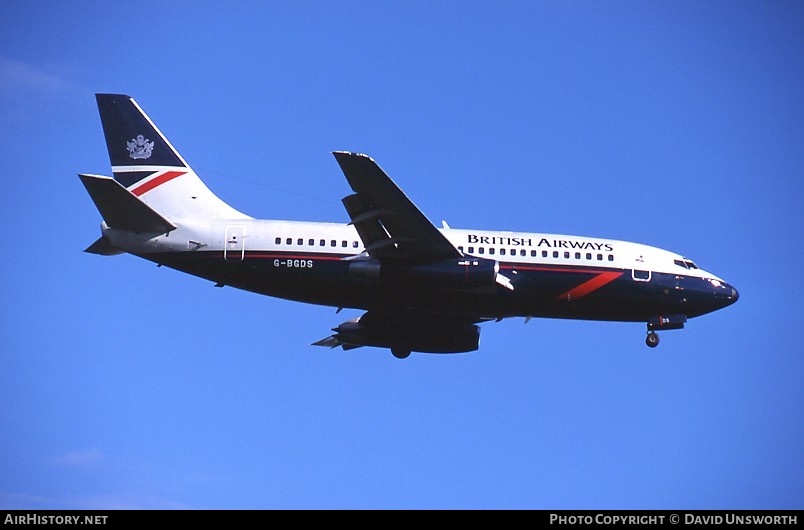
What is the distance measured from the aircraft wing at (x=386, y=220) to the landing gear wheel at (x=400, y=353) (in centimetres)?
685

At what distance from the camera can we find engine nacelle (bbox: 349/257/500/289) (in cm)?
4869

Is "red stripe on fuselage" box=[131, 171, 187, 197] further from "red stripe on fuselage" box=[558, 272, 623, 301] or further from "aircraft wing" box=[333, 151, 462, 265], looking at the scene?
"red stripe on fuselage" box=[558, 272, 623, 301]

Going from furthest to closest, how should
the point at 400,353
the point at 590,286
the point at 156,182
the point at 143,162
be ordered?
the point at 400,353 < the point at 143,162 < the point at 156,182 < the point at 590,286

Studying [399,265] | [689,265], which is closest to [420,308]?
[399,265]

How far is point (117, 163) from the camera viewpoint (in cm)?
5347

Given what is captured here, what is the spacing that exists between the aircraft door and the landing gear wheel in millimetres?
8724

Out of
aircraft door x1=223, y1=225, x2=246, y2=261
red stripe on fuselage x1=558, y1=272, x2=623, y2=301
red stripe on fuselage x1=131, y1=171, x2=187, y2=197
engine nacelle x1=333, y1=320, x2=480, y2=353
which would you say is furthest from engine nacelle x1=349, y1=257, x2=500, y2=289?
red stripe on fuselage x1=131, y1=171, x2=187, y2=197

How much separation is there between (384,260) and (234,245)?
6.34m

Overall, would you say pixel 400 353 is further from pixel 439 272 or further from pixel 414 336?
pixel 439 272

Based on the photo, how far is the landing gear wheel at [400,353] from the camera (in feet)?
179

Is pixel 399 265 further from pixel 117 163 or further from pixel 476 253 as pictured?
pixel 117 163

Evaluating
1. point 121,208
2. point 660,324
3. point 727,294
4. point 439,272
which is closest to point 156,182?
point 121,208

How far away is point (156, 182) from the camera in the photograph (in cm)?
5341
